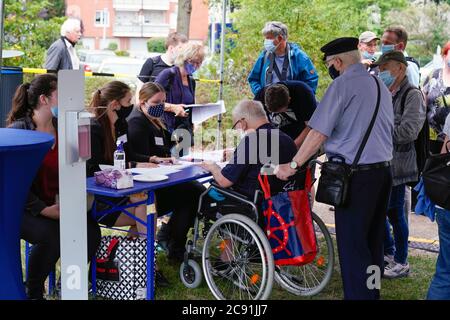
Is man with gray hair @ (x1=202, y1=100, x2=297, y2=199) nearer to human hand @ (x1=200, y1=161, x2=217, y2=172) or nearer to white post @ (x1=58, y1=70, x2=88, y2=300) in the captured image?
human hand @ (x1=200, y1=161, x2=217, y2=172)

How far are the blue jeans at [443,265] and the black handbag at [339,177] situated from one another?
48cm

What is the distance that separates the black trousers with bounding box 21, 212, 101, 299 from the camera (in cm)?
341

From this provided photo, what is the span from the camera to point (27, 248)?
13.0 feet

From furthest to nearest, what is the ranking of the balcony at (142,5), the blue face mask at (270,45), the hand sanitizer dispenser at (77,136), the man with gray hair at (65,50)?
the balcony at (142,5) → the man with gray hair at (65,50) → the blue face mask at (270,45) → the hand sanitizer dispenser at (77,136)

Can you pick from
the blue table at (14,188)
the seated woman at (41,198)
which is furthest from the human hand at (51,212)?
the blue table at (14,188)

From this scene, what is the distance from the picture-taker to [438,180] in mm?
3086

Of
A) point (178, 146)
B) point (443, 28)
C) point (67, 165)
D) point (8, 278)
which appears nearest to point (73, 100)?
point (67, 165)

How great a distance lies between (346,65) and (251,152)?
73 centimetres

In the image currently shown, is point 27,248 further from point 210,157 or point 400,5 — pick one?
point 400,5

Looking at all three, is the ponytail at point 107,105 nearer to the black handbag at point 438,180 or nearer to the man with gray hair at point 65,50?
the black handbag at point 438,180

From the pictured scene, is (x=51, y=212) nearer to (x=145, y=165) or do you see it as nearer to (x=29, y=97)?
(x=29, y=97)

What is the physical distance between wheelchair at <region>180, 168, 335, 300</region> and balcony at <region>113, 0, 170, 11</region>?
1162 inches

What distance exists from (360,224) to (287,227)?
1.51 feet

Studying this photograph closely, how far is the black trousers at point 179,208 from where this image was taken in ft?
14.5
